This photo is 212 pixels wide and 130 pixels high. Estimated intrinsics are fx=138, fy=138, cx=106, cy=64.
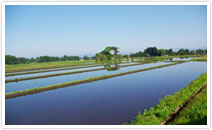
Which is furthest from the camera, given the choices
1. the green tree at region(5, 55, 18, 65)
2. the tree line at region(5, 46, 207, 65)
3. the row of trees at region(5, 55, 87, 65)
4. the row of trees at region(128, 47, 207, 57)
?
the row of trees at region(128, 47, 207, 57)

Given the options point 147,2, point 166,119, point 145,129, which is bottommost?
point 166,119

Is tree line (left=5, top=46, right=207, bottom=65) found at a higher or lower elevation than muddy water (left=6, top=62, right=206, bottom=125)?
higher

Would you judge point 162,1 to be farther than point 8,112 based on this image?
No

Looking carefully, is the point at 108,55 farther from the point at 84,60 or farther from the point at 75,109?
the point at 75,109

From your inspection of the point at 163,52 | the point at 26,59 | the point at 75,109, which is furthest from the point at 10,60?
the point at 163,52

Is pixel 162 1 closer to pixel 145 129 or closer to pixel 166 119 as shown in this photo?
pixel 145 129

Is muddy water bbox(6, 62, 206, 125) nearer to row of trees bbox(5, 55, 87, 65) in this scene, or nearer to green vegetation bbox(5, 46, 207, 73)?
green vegetation bbox(5, 46, 207, 73)

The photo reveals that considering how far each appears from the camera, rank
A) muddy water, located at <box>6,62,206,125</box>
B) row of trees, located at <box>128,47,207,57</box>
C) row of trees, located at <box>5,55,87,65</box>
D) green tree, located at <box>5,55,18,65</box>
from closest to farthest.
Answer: muddy water, located at <box>6,62,206,125</box>, green tree, located at <box>5,55,18,65</box>, row of trees, located at <box>5,55,87,65</box>, row of trees, located at <box>128,47,207,57</box>

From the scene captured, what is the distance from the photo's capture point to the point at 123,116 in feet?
18.5

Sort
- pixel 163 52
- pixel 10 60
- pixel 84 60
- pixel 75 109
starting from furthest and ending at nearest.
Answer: pixel 163 52, pixel 84 60, pixel 10 60, pixel 75 109

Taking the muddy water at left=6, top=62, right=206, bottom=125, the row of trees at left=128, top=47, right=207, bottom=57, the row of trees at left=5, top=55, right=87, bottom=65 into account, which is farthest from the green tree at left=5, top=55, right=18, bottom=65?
the row of trees at left=128, top=47, right=207, bottom=57

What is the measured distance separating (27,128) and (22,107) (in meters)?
4.74

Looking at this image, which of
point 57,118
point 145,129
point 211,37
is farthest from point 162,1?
point 57,118

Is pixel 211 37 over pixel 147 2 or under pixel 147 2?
under
